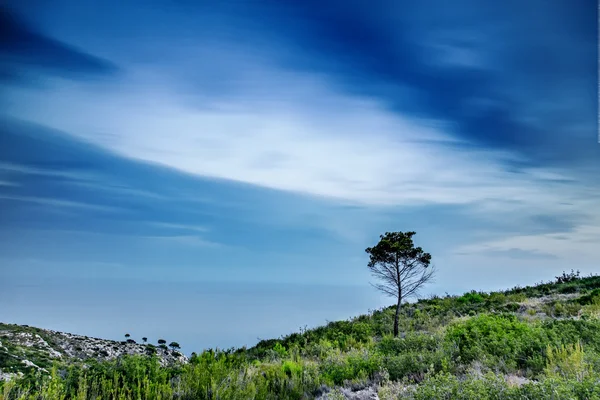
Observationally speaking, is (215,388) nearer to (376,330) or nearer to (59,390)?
(59,390)

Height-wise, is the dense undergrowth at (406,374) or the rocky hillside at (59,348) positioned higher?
the dense undergrowth at (406,374)

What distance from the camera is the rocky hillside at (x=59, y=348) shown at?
57.7ft

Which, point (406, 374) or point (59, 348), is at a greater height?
point (406, 374)

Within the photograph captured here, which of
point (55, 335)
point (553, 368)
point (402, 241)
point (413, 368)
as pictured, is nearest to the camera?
point (553, 368)

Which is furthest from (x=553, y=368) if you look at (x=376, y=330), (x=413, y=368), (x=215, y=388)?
(x=376, y=330)

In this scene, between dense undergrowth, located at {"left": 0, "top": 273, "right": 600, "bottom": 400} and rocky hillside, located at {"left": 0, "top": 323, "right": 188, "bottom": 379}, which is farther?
rocky hillside, located at {"left": 0, "top": 323, "right": 188, "bottom": 379}

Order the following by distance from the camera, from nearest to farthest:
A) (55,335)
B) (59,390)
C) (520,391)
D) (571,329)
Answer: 1. (520,391)
2. (59,390)
3. (571,329)
4. (55,335)

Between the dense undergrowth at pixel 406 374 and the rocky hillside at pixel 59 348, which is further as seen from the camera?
the rocky hillside at pixel 59 348

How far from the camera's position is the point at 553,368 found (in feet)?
29.5

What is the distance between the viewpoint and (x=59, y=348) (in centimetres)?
2092

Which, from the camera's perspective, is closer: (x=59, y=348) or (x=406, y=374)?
(x=406, y=374)

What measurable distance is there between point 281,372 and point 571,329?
7.98m

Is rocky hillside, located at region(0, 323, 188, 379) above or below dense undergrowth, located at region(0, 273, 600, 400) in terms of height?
below

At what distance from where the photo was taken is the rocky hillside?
17594 mm
